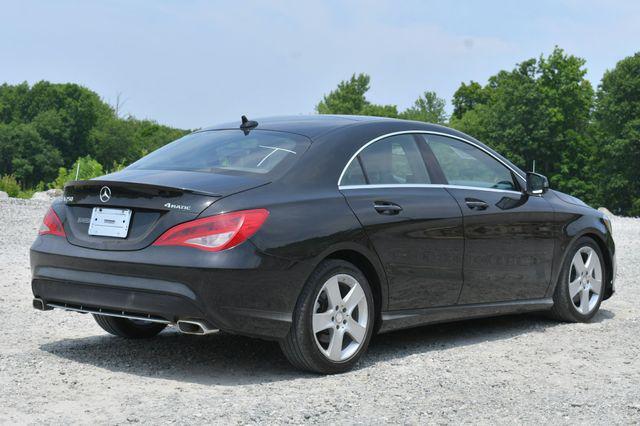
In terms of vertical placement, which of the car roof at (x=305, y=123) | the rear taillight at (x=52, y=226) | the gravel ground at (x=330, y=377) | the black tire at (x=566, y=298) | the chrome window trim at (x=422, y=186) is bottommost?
the gravel ground at (x=330, y=377)

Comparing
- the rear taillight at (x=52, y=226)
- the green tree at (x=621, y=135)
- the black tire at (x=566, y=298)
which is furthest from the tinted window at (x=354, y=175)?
the green tree at (x=621, y=135)

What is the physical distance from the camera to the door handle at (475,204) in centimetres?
703

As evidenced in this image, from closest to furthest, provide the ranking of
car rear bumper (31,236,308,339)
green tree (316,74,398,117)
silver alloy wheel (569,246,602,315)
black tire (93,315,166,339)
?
car rear bumper (31,236,308,339), black tire (93,315,166,339), silver alloy wheel (569,246,602,315), green tree (316,74,398,117)

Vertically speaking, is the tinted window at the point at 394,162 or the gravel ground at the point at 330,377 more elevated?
the tinted window at the point at 394,162

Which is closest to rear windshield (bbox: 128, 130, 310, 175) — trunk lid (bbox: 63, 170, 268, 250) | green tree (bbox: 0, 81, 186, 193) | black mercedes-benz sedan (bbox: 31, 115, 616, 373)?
black mercedes-benz sedan (bbox: 31, 115, 616, 373)

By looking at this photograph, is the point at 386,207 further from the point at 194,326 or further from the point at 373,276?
the point at 194,326

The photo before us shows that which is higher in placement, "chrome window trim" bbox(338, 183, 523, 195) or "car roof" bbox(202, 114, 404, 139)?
"car roof" bbox(202, 114, 404, 139)

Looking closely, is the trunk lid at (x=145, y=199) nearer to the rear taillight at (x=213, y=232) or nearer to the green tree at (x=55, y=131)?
the rear taillight at (x=213, y=232)

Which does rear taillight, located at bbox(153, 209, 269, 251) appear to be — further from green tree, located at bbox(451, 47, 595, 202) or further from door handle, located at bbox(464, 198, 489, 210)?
green tree, located at bbox(451, 47, 595, 202)

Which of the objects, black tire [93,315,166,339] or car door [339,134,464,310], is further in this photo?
black tire [93,315,166,339]

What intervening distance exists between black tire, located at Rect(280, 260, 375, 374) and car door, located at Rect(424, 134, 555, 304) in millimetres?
1372

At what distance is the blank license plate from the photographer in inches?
Result: 222

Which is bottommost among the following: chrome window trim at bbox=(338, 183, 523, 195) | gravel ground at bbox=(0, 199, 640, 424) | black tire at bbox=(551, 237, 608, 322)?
gravel ground at bbox=(0, 199, 640, 424)

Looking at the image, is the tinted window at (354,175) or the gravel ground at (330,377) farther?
the tinted window at (354,175)
